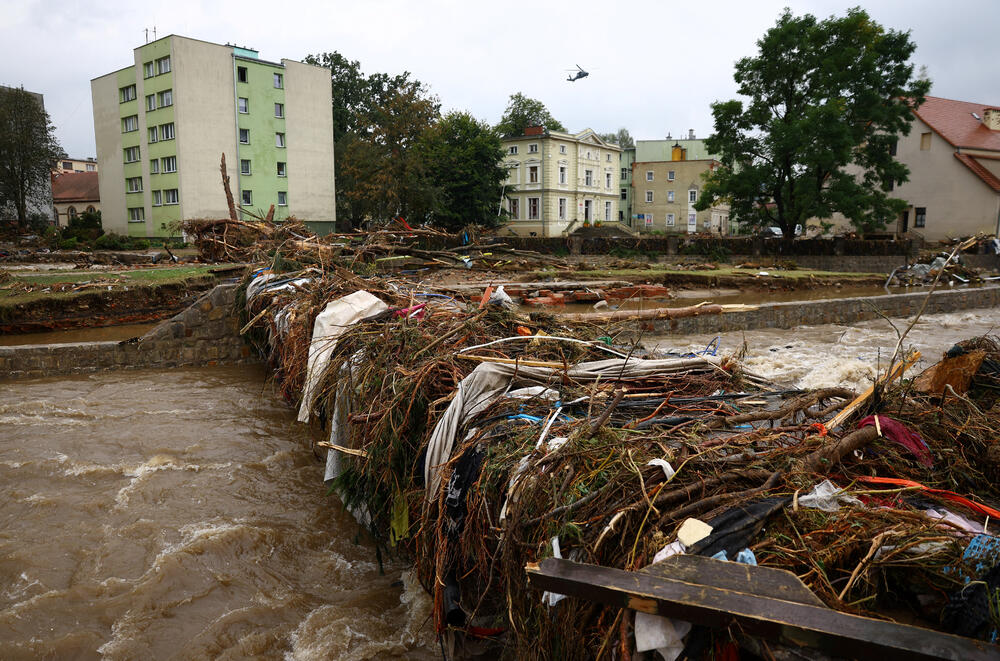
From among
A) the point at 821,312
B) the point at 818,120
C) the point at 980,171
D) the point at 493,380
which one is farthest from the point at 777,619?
the point at 980,171

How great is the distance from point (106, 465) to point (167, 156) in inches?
1345

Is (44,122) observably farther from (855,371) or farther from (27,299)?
(855,371)

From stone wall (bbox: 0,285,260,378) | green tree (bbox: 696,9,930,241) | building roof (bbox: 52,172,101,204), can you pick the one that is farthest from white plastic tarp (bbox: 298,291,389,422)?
building roof (bbox: 52,172,101,204)

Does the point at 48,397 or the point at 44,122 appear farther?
the point at 44,122

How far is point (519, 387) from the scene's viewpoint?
3.66 m

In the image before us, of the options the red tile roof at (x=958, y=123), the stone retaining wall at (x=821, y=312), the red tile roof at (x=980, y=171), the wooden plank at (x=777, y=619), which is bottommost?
the stone retaining wall at (x=821, y=312)

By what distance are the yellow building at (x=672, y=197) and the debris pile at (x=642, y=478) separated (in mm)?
52515

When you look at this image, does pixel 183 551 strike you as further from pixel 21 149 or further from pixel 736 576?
pixel 21 149

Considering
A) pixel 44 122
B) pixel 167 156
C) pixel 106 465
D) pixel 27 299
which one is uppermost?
pixel 44 122

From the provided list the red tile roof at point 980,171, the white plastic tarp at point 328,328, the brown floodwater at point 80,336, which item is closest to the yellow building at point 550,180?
the red tile roof at point 980,171

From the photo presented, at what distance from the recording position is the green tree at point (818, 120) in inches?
1018

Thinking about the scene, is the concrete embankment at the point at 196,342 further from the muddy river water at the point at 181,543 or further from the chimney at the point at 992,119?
the chimney at the point at 992,119

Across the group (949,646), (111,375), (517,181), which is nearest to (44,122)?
(517,181)

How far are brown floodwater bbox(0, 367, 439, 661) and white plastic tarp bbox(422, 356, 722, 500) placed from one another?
3.96 ft
